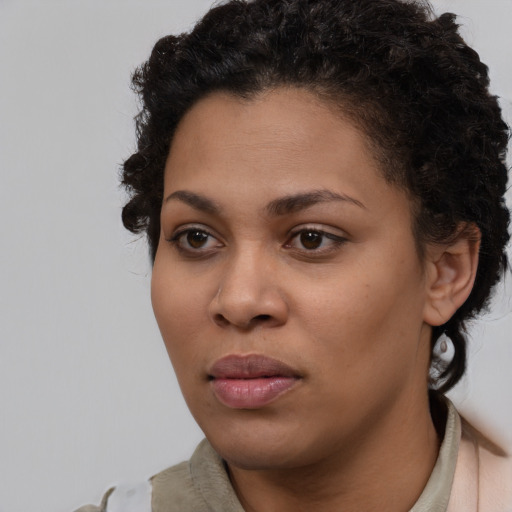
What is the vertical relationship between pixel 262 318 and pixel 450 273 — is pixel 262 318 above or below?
below

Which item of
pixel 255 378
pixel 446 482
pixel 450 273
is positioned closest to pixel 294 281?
pixel 255 378

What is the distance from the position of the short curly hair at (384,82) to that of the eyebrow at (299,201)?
0.17 meters

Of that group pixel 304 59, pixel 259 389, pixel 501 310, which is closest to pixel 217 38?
pixel 304 59

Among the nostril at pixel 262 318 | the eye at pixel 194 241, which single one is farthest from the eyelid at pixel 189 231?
the nostril at pixel 262 318

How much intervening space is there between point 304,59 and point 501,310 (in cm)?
123

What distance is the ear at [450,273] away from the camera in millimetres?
2914

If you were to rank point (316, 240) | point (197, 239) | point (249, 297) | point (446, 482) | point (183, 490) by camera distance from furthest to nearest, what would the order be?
point (183, 490) < point (446, 482) < point (197, 239) < point (316, 240) < point (249, 297)

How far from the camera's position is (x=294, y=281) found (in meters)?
2.68

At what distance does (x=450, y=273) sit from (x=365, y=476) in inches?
20.6

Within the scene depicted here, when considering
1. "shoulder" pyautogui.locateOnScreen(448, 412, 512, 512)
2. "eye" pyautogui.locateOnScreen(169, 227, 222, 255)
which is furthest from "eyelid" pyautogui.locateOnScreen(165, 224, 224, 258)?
"shoulder" pyautogui.locateOnScreen(448, 412, 512, 512)

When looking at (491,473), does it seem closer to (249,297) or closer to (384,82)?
(249,297)

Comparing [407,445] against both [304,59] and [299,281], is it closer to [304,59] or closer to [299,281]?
[299,281]

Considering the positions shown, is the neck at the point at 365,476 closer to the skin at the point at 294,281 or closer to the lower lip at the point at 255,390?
the skin at the point at 294,281

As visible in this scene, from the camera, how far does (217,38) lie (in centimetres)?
290
